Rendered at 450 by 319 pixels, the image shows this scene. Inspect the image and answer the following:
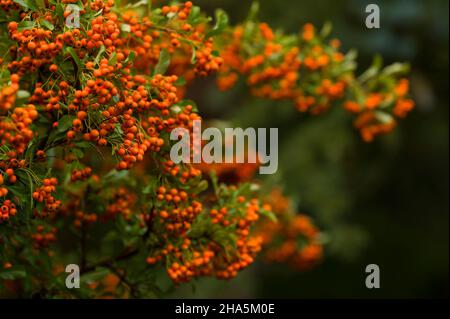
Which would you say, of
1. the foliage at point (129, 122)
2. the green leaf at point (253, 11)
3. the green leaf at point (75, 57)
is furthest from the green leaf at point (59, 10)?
the green leaf at point (253, 11)

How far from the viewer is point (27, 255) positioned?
2.98m

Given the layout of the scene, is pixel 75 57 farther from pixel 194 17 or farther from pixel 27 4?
pixel 194 17

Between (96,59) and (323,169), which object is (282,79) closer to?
(96,59)

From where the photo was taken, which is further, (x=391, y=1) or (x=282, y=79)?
(x=391, y=1)

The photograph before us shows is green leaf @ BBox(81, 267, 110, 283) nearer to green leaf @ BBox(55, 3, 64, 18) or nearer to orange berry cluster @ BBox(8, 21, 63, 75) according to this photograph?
orange berry cluster @ BBox(8, 21, 63, 75)

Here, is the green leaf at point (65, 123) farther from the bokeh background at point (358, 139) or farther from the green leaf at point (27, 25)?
the bokeh background at point (358, 139)

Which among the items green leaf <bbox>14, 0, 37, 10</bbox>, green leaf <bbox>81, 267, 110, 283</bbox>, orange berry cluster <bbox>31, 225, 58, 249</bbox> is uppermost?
green leaf <bbox>14, 0, 37, 10</bbox>

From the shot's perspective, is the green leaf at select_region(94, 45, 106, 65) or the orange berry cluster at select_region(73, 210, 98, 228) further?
the orange berry cluster at select_region(73, 210, 98, 228)

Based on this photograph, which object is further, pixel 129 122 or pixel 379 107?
pixel 379 107

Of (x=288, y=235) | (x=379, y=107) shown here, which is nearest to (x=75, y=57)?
(x=379, y=107)

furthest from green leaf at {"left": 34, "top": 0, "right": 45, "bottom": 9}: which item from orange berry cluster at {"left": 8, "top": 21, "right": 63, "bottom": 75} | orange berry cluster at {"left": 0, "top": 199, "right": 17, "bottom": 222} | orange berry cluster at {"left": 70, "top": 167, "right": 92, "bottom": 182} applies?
orange berry cluster at {"left": 0, "top": 199, "right": 17, "bottom": 222}

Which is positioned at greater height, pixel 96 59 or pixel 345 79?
pixel 345 79
